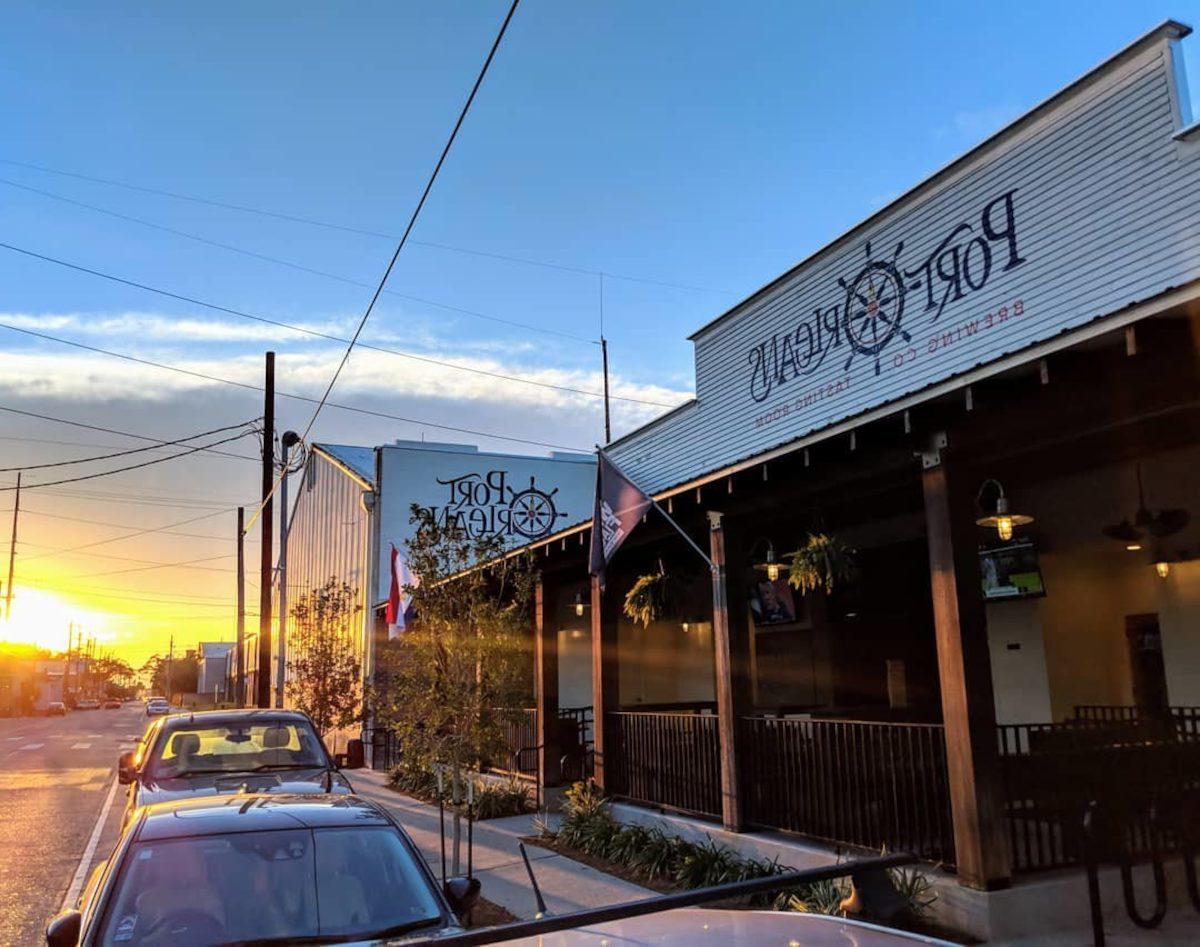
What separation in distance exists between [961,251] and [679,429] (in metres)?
6.45

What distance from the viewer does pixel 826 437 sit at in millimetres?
7555

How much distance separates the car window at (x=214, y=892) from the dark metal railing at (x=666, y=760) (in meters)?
6.30

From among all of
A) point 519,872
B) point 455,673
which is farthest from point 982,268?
point 519,872

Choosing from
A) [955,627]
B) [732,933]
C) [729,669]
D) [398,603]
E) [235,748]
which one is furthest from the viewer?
[398,603]

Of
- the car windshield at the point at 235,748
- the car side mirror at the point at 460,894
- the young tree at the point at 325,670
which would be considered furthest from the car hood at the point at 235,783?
the young tree at the point at 325,670

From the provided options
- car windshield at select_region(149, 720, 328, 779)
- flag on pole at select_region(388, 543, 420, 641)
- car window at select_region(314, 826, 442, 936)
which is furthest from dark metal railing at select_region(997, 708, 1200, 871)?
flag on pole at select_region(388, 543, 420, 641)

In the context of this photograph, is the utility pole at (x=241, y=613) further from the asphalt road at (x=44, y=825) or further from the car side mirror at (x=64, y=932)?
the car side mirror at (x=64, y=932)

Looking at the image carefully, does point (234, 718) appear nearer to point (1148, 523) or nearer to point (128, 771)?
point (128, 771)

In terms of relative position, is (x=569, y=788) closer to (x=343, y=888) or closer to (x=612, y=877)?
(x=612, y=877)

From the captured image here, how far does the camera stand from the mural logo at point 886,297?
35.5 ft

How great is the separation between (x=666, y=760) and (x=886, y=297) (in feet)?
21.2

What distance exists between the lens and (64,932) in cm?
405

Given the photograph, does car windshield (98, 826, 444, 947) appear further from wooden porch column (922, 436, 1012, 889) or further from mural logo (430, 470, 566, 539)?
mural logo (430, 470, 566, 539)

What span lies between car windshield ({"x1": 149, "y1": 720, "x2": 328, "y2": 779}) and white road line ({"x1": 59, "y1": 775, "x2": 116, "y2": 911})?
1.37 metres
